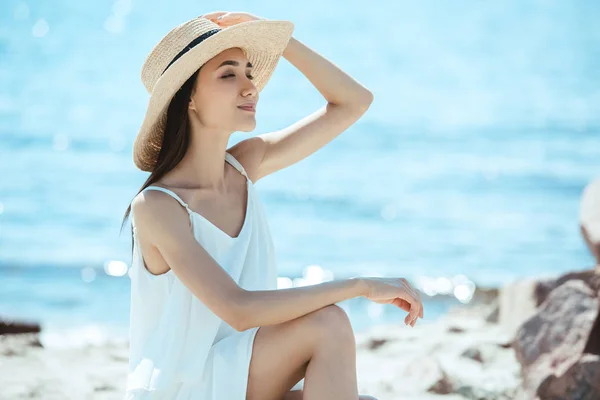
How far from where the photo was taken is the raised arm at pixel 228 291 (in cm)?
319

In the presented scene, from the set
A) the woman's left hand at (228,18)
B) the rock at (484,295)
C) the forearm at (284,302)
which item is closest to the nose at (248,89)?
the woman's left hand at (228,18)

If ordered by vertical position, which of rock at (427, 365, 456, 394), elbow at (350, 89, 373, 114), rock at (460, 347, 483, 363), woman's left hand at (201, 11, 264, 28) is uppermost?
woman's left hand at (201, 11, 264, 28)

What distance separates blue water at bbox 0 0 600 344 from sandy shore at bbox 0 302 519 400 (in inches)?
74.1

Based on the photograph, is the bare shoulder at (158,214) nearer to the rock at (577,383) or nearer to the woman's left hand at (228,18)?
the woman's left hand at (228,18)

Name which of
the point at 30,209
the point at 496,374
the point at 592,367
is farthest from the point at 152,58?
the point at 30,209

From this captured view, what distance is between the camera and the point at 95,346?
6.54 m

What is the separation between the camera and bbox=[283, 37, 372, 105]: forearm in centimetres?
388

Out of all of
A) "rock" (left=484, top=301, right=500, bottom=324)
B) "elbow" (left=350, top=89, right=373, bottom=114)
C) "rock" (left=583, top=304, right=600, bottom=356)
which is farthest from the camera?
"rock" (left=484, top=301, right=500, bottom=324)

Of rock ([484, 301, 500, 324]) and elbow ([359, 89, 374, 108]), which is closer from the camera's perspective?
elbow ([359, 89, 374, 108])

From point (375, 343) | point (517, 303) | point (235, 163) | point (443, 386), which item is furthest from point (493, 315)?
point (235, 163)

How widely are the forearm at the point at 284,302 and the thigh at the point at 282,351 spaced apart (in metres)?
0.03

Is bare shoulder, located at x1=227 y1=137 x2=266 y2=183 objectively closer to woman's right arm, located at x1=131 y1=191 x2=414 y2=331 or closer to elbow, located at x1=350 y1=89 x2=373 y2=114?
elbow, located at x1=350 y1=89 x2=373 y2=114

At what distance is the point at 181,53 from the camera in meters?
3.45

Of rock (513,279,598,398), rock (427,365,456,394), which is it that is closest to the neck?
rock (513,279,598,398)
